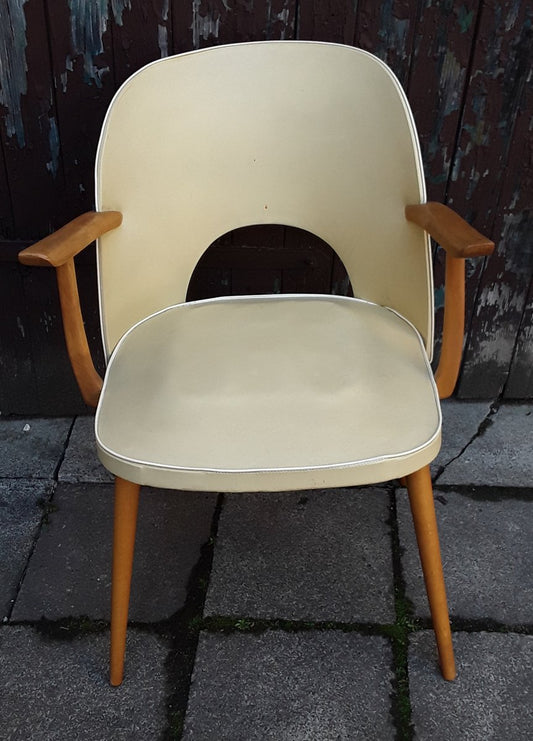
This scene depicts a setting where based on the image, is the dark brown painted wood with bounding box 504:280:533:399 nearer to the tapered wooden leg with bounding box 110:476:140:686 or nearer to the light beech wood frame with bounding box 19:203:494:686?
the light beech wood frame with bounding box 19:203:494:686

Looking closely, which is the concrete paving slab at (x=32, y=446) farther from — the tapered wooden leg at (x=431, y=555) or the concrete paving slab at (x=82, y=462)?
the tapered wooden leg at (x=431, y=555)

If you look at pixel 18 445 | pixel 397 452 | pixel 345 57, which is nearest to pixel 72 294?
pixel 397 452

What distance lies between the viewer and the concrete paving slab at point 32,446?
1717 millimetres

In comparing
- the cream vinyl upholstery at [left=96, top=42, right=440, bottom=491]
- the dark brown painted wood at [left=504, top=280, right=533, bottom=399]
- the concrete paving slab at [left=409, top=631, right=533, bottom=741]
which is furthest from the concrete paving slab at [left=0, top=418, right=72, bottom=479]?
the dark brown painted wood at [left=504, top=280, right=533, bottom=399]

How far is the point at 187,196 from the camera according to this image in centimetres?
136

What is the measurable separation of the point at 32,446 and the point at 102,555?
44cm

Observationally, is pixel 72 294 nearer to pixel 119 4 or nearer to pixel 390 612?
pixel 119 4

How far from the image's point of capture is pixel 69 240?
110cm

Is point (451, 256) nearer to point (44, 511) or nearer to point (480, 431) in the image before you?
point (480, 431)

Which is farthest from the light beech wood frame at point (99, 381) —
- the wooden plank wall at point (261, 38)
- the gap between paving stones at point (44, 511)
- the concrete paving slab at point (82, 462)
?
the concrete paving slab at point (82, 462)

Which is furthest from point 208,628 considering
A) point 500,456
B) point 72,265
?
point 500,456

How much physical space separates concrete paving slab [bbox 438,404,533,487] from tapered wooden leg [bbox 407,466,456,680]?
51cm

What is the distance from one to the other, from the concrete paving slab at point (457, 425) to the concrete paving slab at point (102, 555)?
0.59 m

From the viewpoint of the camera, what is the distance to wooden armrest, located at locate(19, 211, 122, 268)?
1027 mm
